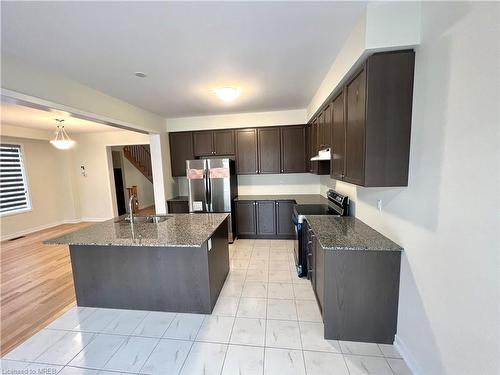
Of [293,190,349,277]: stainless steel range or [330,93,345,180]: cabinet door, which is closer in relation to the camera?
[330,93,345,180]: cabinet door

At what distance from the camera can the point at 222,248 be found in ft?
9.39

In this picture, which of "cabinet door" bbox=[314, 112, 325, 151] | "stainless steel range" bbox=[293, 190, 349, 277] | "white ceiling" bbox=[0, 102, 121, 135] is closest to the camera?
"stainless steel range" bbox=[293, 190, 349, 277]

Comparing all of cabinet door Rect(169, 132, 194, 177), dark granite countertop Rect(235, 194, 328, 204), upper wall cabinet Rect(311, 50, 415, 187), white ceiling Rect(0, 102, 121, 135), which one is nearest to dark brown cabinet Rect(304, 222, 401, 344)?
upper wall cabinet Rect(311, 50, 415, 187)

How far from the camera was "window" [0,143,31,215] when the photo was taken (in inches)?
194

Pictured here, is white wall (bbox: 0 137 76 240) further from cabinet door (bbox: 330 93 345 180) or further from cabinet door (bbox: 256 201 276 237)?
cabinet door (bbox: 330 93 345 180)

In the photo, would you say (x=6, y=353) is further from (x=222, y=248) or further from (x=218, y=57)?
(x=218, y=57)

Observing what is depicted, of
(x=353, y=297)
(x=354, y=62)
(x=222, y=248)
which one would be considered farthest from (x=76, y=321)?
(x=354, y=62)

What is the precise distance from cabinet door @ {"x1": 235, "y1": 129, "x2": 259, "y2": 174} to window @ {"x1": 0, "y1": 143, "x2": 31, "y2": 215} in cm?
529

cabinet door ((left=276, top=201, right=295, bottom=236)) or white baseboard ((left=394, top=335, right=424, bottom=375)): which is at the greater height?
cabinet door ((left=276, top=201, right=295, bottom=236))

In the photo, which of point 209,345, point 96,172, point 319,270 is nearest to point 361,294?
point 319,270

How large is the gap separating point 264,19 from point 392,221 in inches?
75.0

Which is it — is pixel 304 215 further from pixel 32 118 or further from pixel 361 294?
pixel 32 118

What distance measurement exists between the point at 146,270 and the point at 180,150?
2931mm

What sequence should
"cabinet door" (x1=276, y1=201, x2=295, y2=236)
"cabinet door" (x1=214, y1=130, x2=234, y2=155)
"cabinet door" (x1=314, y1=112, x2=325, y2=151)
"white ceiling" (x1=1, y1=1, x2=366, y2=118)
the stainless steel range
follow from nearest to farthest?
"white ceiling" (x1=1, y1=1, x2=366, y2=118)
the stainless steel range
"cabinet door" (x1=314, y1=112, x2=325, y2=151)
"cabinet door" (x1=276, y1=201, x2=295, y2=236)
"cabinet door" (x1=214, y1=130, x2=234, y2=155)
